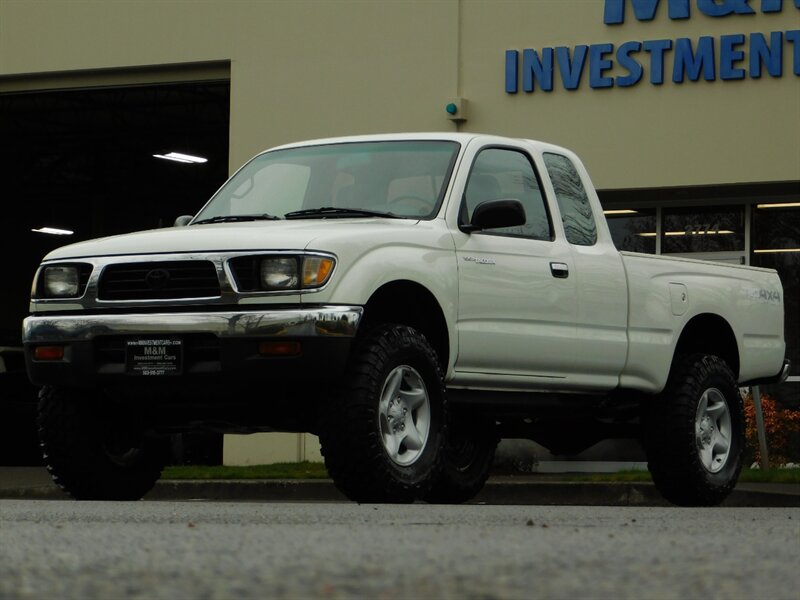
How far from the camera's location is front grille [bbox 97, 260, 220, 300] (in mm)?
8555

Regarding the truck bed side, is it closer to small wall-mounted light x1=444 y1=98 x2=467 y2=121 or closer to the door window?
the door window

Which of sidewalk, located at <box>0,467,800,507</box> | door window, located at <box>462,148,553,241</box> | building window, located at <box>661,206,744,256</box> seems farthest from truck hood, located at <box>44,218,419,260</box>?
building window, located at <box>661,206,744,256</box>

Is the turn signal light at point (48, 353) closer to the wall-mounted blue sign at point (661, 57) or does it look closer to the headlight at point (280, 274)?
the headlight at point (280, 274)

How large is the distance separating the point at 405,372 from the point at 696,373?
283cm

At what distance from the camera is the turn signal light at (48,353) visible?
8828 mm

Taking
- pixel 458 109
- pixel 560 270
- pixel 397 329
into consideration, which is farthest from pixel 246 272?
pixel 458 109

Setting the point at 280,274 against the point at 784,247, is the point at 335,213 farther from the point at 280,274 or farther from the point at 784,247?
the point at 784,247

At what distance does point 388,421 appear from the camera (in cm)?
855

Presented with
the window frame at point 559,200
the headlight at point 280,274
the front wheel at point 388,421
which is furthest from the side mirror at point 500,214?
the headlight at point 280,274

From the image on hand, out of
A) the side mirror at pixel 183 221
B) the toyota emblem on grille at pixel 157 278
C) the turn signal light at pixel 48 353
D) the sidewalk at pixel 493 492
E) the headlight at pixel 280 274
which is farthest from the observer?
the sidewalk at pixel 493 492

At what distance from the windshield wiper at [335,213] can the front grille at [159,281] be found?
1077mm

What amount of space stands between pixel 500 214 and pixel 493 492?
6.22 metres

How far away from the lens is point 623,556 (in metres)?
5.17

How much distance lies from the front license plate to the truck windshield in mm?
1390
